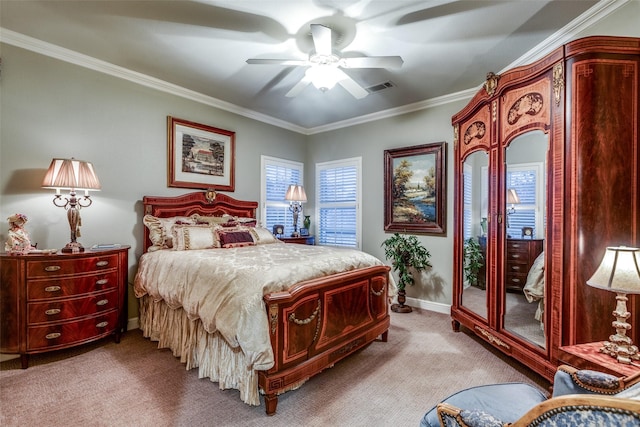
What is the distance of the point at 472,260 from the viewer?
3004 millimetres

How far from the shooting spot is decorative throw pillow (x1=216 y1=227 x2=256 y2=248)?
3281 millimetres

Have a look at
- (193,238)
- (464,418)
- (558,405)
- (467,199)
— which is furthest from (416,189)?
(558,405)

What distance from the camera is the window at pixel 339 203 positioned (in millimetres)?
4930

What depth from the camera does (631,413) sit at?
0.62 metres

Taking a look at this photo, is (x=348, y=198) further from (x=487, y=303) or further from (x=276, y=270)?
(x=276, y=270)

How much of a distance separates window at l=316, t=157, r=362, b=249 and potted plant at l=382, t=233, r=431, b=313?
0.92 m

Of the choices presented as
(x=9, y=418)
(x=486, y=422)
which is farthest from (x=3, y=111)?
(x=486, y=422)

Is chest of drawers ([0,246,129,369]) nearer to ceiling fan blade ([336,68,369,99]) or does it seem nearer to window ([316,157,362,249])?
ceiling fan blade ([336,68,369,99])

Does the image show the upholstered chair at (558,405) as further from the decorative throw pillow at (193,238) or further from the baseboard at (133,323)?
the baseboard at (133,323)

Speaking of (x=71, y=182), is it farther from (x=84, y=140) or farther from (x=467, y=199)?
(x=467, y=199)

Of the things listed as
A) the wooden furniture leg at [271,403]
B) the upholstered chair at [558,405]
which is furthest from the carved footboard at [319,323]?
the upholstered chair at [558,405]

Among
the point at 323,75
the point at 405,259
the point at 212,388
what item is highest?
the point at 323,75

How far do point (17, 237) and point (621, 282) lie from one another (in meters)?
4.16

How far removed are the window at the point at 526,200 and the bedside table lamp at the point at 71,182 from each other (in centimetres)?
375
